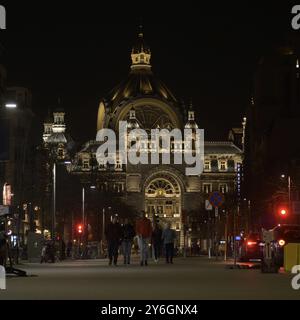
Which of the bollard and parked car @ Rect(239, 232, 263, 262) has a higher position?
parked car @ Rect(239, 232, 263, 262)

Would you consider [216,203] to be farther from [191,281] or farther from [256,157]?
[256,157]

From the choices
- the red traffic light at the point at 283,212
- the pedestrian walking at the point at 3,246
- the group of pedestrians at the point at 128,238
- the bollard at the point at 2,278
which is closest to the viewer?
the bollard at the point at 2,278

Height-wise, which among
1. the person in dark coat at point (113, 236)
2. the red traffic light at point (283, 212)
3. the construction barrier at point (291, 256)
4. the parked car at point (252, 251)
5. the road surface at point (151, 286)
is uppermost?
the red traffic light at point (283, 212)

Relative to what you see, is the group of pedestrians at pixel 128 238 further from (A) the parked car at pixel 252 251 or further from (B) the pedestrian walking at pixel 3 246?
(B) the pedestrian walking at pixel 3 246

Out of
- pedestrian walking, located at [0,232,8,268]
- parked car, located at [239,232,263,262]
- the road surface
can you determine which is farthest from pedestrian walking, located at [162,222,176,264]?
pedestrian walking, located at [0,232,8,268]

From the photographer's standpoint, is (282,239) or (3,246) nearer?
(3,246)

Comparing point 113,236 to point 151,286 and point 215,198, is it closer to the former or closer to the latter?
point 215,198

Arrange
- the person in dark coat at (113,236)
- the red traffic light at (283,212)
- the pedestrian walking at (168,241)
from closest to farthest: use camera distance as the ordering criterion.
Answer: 1. the person in dark coat at (113,236)
2. the pedestrian walking at (168,241)
3. the red traffic light at (283,212)

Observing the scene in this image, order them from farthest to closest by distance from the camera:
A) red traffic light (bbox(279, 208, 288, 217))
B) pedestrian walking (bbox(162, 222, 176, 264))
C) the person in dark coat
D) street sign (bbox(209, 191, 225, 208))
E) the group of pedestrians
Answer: red traffic light (bbox(279, 208, 288, 217)) < pedestrian walking (bbox(162, 222, 176, 264)) < street sign (bbox(209, 191, 225, 208)) < the person in dark coat < the group of pedestrians

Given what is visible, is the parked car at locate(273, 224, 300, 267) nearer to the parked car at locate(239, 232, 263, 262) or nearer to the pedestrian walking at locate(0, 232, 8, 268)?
the parked car at locate(239, 232, 263, 262)

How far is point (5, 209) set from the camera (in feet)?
143

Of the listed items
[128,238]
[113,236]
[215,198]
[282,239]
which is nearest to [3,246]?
[282,239]

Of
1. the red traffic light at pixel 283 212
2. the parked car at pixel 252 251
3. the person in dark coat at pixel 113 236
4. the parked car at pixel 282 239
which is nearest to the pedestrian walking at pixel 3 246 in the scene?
the parked car at pixel 282 239
